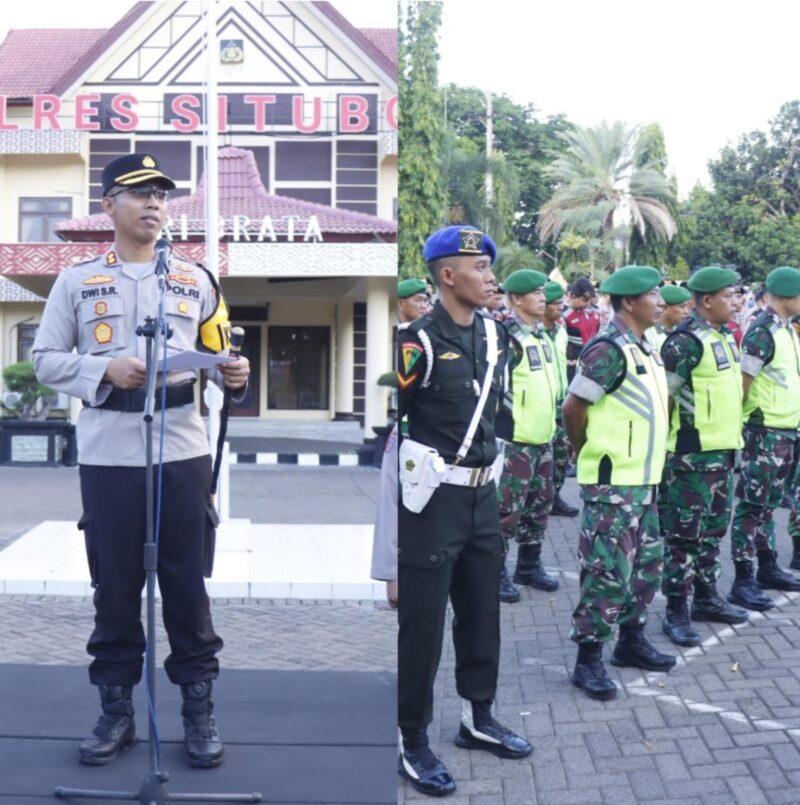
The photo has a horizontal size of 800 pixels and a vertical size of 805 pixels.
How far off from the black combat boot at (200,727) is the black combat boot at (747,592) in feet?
9.54

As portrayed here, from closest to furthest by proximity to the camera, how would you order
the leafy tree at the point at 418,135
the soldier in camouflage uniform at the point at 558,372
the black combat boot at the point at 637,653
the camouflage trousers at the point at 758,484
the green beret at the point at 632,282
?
the leafy tree at the point at 418,135 → the green beret at the point at 632,282 → the black combat boot at the point at 637,653 → the camouflage trousers at the point at 758,484 → the soldier in camouflage uniform at the point at 558,372

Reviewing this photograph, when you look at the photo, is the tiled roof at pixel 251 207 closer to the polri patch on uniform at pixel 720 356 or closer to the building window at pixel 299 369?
the building window at pixel 299 369

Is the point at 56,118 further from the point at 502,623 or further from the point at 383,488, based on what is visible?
the point at 502,623

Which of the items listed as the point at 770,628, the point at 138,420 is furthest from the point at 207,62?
the point at 770,628

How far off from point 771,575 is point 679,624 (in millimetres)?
1085

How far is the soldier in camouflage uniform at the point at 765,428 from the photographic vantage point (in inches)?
193

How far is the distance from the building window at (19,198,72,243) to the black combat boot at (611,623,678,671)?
234cm

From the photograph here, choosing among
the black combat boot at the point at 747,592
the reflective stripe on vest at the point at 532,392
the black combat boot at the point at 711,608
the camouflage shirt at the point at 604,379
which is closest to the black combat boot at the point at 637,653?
the camouflage shirt at the point at 604,379

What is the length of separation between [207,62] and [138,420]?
43.1 inches

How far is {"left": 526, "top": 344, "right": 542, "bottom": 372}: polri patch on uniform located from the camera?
517 centimetres

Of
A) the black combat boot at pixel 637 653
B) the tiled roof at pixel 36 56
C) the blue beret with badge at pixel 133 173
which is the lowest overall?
the black combat boot at pixel 637 653

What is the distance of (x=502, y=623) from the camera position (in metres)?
4.31

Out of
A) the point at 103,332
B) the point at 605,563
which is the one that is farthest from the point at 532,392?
the point at 103,332

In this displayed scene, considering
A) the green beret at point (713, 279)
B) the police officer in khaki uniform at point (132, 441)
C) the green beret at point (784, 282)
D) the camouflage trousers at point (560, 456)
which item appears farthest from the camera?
the camouflage trousers at point (560, 456)
